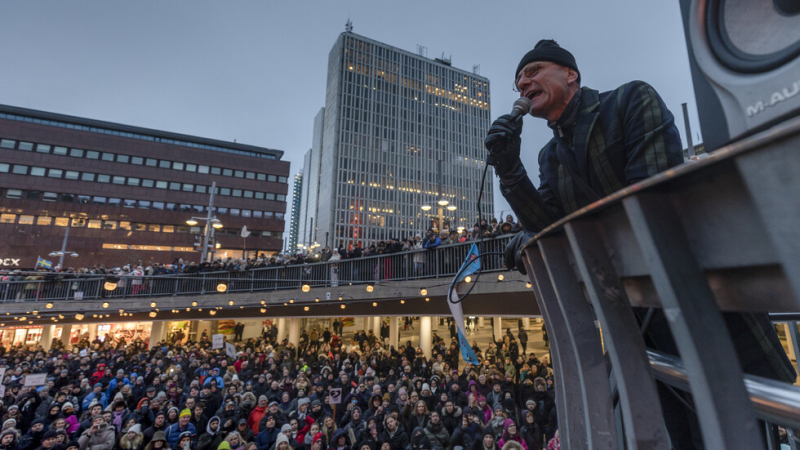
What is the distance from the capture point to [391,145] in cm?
9819

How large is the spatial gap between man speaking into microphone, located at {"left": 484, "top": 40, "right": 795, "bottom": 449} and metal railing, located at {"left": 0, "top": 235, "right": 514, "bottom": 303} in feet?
43.0

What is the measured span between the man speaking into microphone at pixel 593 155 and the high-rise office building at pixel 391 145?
8868cm

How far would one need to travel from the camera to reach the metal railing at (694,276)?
1.88 feet

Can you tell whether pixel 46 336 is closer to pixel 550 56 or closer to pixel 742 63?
pixel 550 56

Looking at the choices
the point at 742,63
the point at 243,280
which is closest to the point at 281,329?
the point at 243,280

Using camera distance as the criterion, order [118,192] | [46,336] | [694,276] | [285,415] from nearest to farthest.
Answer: [694,276], [285,415], [46,336], [118,192]

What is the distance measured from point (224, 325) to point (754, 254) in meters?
38.9

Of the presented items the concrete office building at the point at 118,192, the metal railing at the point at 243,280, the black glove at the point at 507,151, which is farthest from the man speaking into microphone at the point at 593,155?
the concrete office building at the point at 118,192

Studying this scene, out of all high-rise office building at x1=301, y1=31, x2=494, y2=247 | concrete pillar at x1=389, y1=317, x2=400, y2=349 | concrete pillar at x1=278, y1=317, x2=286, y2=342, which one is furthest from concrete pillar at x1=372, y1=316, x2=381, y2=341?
high-rise office building at x1=301, y1=31, x2=494, y2=247

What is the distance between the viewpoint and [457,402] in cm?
1077

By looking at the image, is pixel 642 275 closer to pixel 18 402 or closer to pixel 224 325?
pixel 18 402

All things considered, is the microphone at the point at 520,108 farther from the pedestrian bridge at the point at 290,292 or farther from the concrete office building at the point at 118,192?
the concrete office building at the point at 118,192

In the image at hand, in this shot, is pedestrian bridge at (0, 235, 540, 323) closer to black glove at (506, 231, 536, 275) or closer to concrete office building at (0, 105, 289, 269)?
black glove at (506, 231, 536, 275)

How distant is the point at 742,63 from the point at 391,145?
3907 inches
